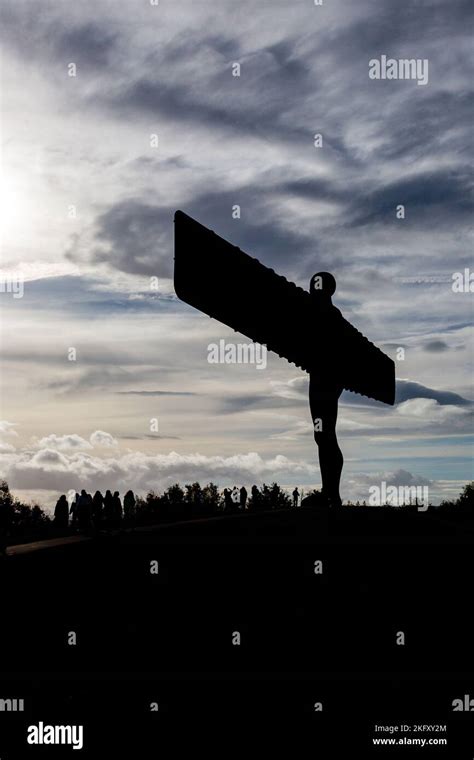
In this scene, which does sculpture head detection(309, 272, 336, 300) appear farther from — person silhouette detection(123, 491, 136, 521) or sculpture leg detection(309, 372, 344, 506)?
person silhouette detection(123, 491, 136, 521)

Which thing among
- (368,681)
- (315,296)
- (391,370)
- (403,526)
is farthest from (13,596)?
(391,370)

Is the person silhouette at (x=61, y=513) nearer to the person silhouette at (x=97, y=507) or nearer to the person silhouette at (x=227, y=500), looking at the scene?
the person silhouette at (x=97, y=507)

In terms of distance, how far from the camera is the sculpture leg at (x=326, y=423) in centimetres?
1547

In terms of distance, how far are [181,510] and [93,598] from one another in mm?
21203

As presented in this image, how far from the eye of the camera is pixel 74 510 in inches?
707

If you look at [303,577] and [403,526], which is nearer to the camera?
[303,577]

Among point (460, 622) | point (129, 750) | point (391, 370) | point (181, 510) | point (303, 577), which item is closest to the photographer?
point (129, 750)

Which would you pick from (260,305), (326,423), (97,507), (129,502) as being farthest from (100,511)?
(260,305)

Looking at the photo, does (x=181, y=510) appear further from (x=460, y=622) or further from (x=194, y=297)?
(x=460, y=622)

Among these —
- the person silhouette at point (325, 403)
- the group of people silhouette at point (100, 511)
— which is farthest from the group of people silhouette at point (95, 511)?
the person silhouette at point (325, 403)

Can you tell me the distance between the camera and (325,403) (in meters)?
15.6

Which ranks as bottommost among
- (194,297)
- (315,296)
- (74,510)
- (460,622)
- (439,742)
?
(439,742)

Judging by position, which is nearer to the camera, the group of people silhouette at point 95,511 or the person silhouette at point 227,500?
the group of people silhouette at point 95,511

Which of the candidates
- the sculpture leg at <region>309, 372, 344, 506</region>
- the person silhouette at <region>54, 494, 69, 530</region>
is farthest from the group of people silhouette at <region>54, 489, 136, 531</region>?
the sculpture leg at <region>309, 372, 344, 506</region>
